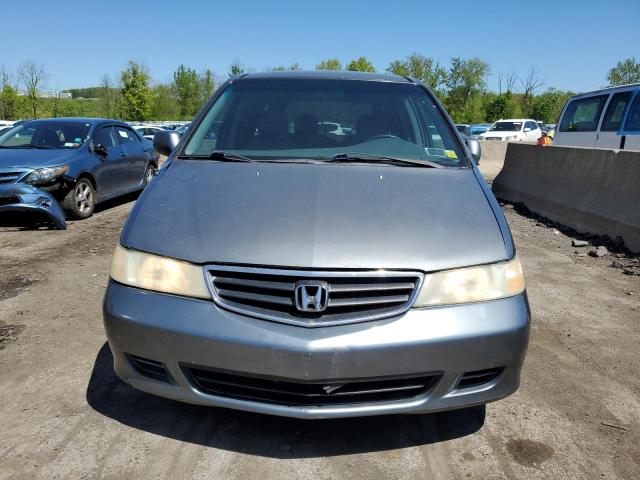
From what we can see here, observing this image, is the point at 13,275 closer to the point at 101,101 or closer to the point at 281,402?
the point at 281,402

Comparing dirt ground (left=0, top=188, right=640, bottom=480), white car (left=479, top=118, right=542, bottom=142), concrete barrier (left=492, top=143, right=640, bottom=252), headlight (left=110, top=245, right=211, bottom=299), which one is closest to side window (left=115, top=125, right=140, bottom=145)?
dirt ground (left=0, top=188, right=640, bottom=480)

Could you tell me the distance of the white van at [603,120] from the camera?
966 centimetres

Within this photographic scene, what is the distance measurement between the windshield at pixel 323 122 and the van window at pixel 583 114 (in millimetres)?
8492

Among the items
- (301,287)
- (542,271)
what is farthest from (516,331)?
(542,271)

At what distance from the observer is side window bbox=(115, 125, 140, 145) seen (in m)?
9.46

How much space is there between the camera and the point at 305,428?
2594 millimetres

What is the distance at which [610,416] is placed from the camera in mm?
2795

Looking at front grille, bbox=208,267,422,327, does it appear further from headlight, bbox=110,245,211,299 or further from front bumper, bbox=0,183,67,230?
front bumper, bbox=0,183,67,230

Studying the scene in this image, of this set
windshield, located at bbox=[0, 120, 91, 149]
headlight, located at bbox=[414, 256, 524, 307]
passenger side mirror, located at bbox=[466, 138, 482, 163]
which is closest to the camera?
headlight, located at bbox=[414, 256, 524, 307]

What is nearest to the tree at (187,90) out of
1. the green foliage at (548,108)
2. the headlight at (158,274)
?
the green foliage at (548,108)

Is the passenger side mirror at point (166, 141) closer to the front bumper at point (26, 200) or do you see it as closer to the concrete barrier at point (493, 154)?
the front bumper at point (26, 200)

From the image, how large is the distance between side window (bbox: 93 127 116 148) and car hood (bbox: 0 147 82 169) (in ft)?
2.25

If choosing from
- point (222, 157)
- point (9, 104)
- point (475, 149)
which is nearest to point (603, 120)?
point (475, 149)

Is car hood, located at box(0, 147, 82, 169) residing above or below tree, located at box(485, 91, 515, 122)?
below
